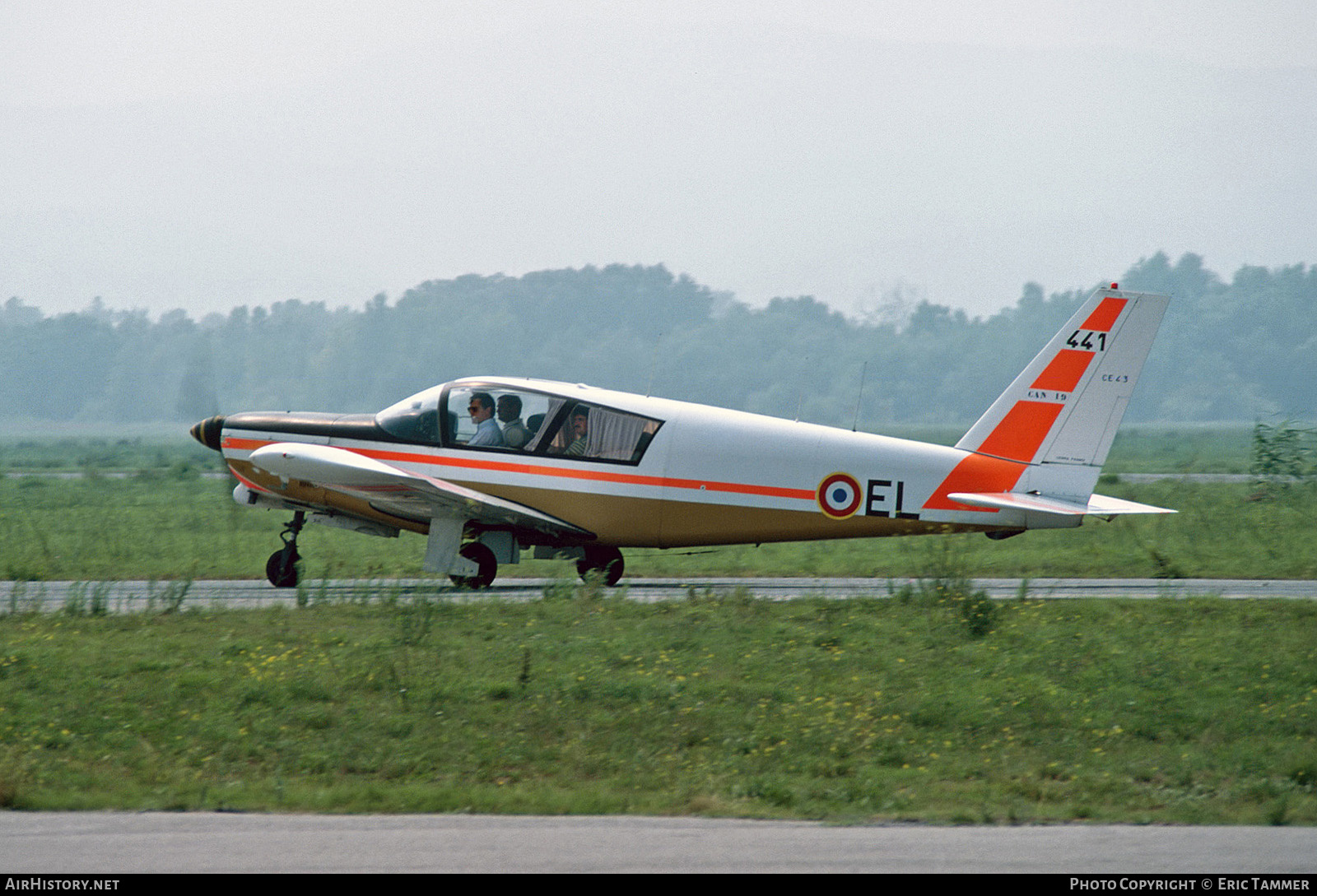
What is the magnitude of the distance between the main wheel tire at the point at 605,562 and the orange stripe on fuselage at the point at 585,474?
1318mm

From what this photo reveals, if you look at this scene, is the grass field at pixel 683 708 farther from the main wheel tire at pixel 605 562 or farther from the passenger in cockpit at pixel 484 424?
the passenger in cockpit at pixel 484 424

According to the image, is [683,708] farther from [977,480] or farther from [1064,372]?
[1064,372]

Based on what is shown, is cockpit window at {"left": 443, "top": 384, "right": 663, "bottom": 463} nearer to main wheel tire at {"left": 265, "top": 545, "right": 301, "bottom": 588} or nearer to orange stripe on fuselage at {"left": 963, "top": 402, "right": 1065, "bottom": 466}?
main wheel tire at {"left": 265, "top": 545, "right": 301, "bottom": 588}

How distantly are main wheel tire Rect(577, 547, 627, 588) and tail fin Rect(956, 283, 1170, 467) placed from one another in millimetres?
4513

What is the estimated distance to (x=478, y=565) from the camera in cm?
1498

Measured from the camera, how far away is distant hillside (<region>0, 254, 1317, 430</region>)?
15362 cm

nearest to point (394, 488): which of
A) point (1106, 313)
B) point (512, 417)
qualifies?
point (512, 417)

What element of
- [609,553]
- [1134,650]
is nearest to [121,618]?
[609,553]

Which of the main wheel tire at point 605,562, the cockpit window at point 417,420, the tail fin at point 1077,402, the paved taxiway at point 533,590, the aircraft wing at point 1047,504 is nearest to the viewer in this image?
the paved taxiway at point 533,590

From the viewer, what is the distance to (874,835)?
650cm

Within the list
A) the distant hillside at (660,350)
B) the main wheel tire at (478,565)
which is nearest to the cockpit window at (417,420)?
the main wheel tire at (478,565)

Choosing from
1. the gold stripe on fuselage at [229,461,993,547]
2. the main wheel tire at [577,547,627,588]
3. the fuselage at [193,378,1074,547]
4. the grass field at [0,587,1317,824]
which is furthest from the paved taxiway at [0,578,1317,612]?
the grass field at [0,587,1317,824]

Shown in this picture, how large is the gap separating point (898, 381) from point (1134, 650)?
14252cm

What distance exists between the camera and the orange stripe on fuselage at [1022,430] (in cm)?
1465
